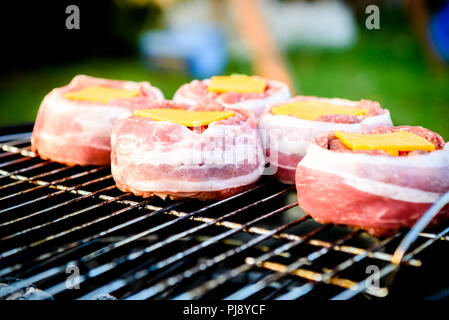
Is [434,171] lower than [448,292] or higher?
higher

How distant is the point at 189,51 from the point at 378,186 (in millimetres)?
9803

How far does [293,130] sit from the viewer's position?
3.42 m

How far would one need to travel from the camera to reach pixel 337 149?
2920 mm

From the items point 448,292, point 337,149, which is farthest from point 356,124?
point 448,292

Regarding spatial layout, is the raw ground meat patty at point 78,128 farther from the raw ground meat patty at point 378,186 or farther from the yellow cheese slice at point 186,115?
the raw ground meat patty at point 378,186

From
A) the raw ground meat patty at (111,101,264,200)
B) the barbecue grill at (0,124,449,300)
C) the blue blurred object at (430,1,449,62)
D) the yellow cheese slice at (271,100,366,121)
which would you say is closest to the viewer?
the barbecue grill at (0,124,449,300)

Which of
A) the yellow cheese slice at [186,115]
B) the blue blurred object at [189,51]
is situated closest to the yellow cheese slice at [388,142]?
the yellow cheese slice at [186,115]

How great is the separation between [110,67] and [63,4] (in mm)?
1849

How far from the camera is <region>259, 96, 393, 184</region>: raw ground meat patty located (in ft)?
11.1

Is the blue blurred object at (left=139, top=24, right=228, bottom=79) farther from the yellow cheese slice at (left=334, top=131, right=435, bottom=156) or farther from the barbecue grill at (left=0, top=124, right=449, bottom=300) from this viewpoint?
the yellow cheese slice at (left=334, top=131, right=435, bottom=156)

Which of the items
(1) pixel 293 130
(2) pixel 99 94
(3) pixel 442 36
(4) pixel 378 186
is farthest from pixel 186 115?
(3) pixel 442 36

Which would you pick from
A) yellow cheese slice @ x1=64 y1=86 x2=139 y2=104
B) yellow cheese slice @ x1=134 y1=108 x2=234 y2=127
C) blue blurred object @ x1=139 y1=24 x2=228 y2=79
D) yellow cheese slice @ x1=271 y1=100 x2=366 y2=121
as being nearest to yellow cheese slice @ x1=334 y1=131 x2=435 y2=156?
yellow cheese slice @ x1=271 y1=100 x2=366 y2=121

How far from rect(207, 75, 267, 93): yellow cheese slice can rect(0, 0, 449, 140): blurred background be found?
3835 millimetres
